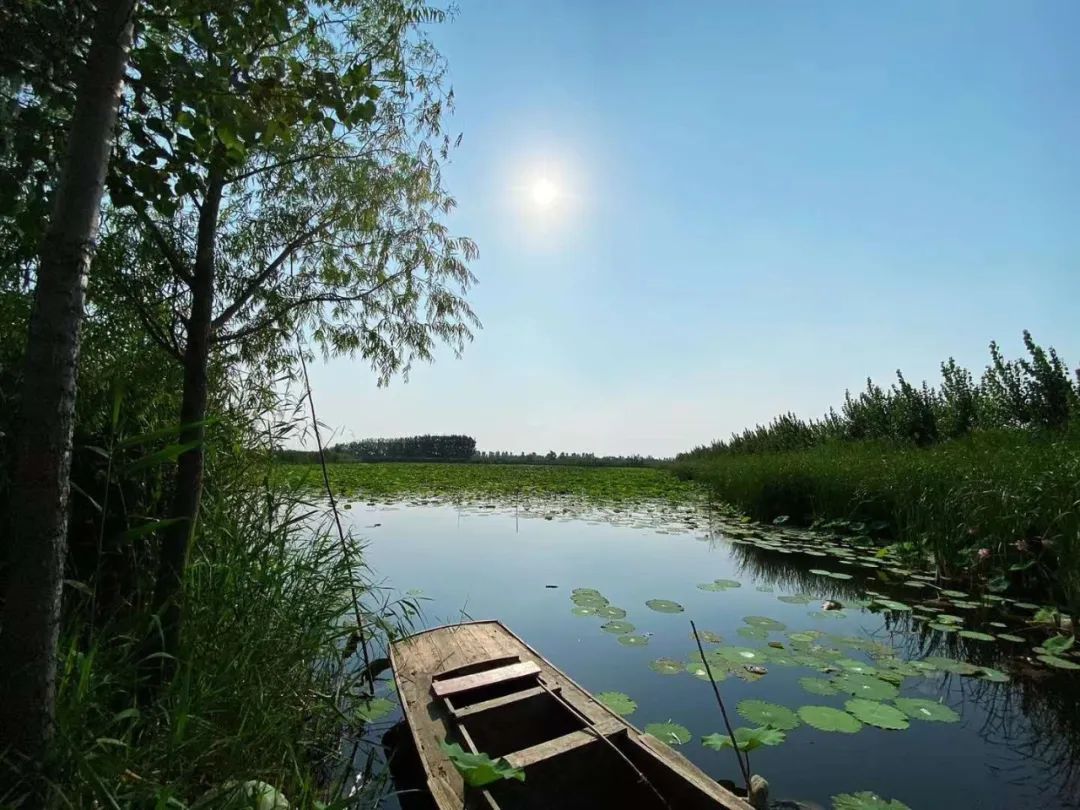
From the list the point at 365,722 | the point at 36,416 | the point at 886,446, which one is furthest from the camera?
the point at 886,446

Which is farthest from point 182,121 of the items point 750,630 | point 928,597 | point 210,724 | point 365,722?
point 928,597

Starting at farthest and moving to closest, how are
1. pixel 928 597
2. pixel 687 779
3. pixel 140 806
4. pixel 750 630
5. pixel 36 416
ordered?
pixel 928 597
pixel 750 630
pixel 687 779
pixel 140 806
pixel 36 416

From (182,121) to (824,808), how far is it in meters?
3.92

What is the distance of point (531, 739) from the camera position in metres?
3.05

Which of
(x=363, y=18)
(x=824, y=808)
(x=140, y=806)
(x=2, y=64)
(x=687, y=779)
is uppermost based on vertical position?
(x=363, y=18)

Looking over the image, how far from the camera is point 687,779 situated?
2.25 m

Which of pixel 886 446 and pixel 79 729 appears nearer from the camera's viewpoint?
pixel 79 729

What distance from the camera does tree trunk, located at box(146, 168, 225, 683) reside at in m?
2.63

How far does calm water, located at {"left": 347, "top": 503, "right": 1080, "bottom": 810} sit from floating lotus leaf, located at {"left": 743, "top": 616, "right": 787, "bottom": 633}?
13 cm

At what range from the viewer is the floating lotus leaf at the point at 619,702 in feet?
11.3

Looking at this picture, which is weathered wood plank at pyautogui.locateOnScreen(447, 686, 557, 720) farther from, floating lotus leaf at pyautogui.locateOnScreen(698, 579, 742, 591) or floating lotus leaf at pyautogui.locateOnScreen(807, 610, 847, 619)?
floating lotus leaf at pyautogui.locateOnScreen(698, 579, 742, 591)

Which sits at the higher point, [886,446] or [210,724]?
[886,446]

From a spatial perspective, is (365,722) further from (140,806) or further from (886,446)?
(886,446)

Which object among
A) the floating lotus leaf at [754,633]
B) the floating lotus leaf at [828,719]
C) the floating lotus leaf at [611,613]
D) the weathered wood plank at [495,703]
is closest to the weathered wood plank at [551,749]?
the weathered wood plank at [495,703]
